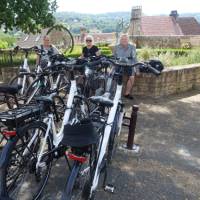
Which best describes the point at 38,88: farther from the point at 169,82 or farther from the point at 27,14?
the point at 27,14

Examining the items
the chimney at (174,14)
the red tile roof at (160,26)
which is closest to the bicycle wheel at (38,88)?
the red tile roof at (160,26)

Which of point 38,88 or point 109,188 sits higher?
point 38,88

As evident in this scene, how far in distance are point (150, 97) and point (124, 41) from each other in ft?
4.92

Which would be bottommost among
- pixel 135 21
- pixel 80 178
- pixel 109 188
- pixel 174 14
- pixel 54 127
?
pixel 109 188

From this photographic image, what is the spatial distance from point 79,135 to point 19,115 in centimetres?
58

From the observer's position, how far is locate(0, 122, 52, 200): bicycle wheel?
8.55ft

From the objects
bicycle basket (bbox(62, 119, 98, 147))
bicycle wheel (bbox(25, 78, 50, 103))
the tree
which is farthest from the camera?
the tree

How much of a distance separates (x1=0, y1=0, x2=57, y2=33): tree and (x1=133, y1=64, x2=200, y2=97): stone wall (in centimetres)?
409

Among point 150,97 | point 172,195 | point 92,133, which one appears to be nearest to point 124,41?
point 150,97

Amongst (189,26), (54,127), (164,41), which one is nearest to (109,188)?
(54,127)

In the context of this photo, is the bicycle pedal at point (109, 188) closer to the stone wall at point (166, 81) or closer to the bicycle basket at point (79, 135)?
the bicycle basket at point (79, 135)

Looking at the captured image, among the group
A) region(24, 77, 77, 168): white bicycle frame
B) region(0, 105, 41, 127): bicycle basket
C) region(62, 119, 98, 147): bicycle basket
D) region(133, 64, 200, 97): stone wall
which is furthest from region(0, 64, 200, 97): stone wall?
region(62, 119, 98, 147): bicycle basket

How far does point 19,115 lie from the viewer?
2654 millimetres

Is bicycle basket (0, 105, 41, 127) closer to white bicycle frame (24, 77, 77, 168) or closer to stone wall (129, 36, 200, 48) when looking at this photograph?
white bicycle frame (24, 77, 77, 168)
